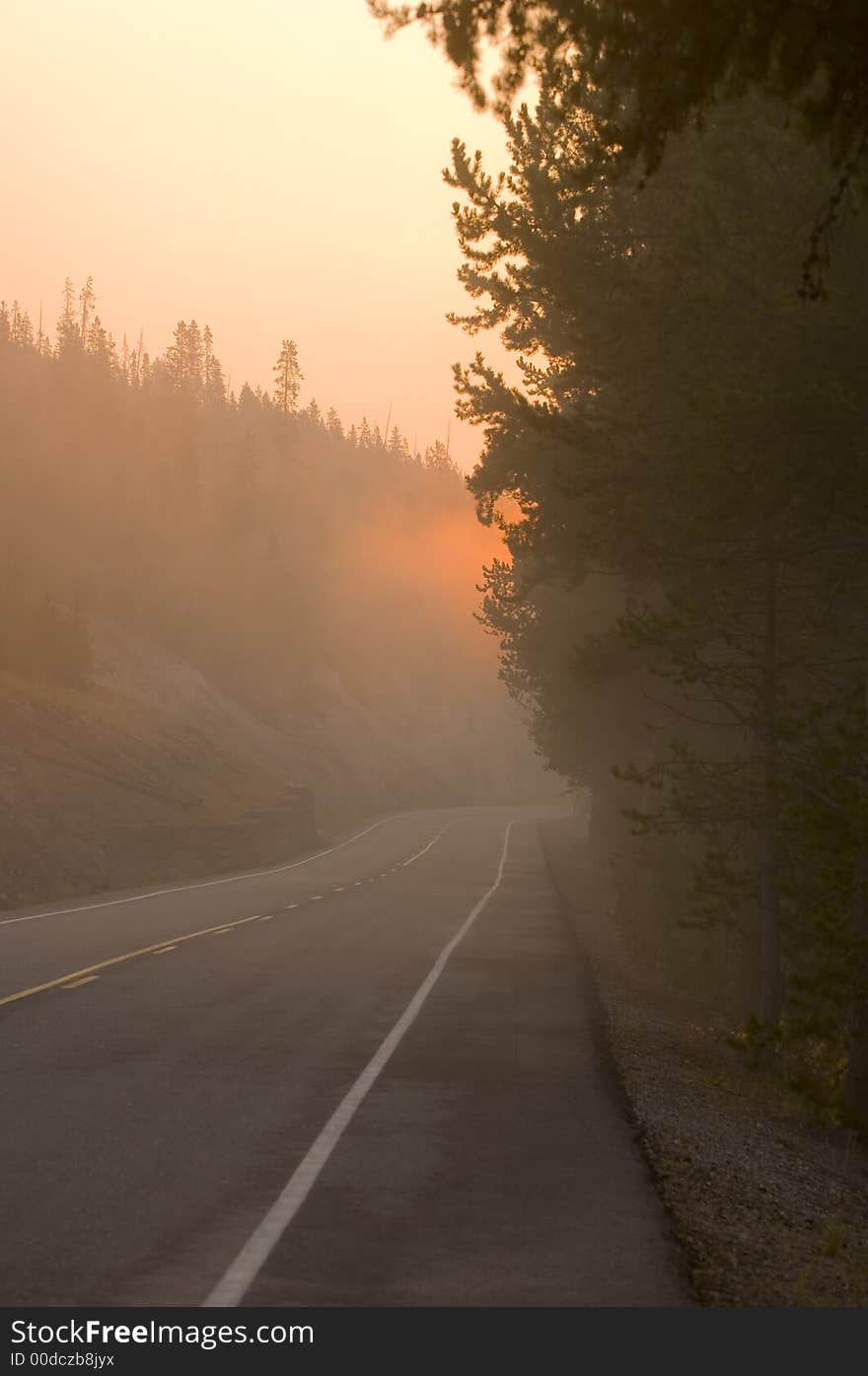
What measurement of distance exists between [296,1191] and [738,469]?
26.9 feet

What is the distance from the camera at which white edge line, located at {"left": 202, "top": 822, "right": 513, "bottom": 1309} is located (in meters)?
6.39

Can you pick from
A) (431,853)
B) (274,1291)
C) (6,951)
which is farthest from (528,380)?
(431,853)

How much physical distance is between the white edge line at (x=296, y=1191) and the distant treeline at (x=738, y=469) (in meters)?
3.56

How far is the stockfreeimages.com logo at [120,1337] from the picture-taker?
5559 millimetres

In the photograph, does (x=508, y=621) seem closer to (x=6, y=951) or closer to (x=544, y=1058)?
(x=6, y=951)

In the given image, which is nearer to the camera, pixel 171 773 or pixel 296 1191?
pixel 296 1191

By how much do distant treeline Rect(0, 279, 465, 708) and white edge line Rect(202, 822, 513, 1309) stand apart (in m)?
49.5

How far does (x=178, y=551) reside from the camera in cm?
11538

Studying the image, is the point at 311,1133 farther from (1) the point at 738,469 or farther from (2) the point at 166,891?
(2) the point at 166,891

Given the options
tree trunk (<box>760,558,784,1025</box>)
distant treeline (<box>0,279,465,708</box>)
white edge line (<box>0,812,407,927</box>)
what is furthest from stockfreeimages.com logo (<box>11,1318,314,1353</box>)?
distant treeline (<box>0,279,465,708</box>)

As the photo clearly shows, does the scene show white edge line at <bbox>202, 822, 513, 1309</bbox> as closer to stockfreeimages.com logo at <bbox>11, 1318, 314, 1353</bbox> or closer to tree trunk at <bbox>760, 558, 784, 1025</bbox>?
stockfreeimages.com logo at <bbox>11, 1318, 314, 1353</bbox>

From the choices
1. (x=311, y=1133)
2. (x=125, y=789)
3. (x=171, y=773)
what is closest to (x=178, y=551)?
(x=171, y=773)

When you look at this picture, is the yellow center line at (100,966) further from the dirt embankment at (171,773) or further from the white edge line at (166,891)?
the dirt embankment at (171,773)

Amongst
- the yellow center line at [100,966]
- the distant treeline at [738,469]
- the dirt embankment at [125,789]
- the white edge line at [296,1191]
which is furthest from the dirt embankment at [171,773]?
the white edge line at [296,1191]
